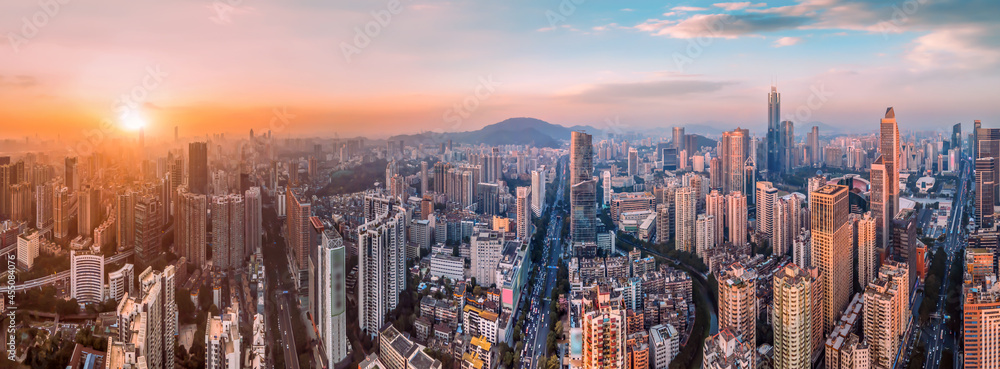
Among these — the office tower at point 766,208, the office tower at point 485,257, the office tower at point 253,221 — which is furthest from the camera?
the office tower at point 766,208

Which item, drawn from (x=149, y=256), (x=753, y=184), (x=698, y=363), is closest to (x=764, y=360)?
(x=698, y=363)

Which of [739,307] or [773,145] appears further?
[773,145]

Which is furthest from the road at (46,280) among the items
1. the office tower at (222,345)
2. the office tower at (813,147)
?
the office tower at (813,147)

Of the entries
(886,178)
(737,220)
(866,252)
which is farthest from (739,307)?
(886,178)

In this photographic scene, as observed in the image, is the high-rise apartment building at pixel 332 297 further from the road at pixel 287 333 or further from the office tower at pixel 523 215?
the office tower at pixel 523 215

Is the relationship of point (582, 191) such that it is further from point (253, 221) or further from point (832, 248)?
point (253, 221)

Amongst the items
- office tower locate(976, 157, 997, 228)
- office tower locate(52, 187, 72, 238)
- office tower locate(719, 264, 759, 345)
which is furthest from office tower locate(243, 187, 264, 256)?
office tower locate(976, 157, 997, 228)

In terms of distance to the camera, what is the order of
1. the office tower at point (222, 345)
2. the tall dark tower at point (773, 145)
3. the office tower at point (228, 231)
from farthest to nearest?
the tall dark tower at point (773, 145) < the office tower at point (228, 231) < the office tower at point (222, 345)

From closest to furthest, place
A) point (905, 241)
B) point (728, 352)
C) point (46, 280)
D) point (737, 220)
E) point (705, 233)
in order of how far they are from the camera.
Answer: point (728, 352) → point (46, 280) → point (905, 241) → point (705, 233) → point (737, 220)

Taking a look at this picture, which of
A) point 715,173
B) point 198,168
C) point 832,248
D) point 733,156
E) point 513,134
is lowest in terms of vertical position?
point 832,248
